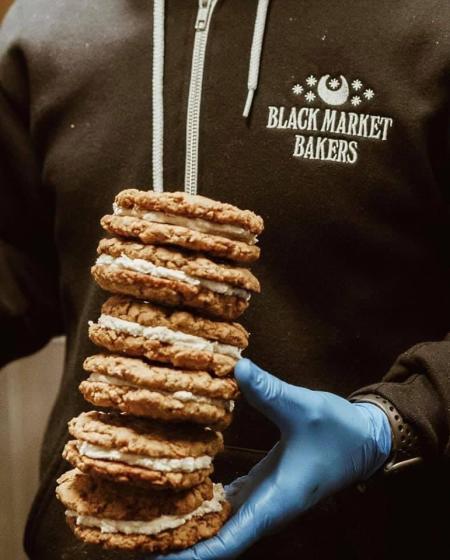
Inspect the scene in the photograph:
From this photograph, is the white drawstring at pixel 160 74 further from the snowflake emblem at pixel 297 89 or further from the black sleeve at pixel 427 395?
the black sleeve at pixel 427 395

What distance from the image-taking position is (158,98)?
1.25m

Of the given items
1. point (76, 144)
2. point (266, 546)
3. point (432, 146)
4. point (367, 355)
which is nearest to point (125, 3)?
point (76, 144)

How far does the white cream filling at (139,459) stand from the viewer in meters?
0.88

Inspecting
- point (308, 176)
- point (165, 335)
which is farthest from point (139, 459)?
point (308, 176)

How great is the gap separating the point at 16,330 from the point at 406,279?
702mm

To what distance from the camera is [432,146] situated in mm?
1171

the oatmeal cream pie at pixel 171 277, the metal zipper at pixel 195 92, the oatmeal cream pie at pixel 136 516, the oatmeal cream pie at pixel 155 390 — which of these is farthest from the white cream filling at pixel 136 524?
the metal zipper at pixel 195 92

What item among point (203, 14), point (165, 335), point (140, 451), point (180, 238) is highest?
point (203, 14)

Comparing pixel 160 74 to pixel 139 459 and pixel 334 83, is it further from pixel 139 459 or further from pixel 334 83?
pixel 139 459

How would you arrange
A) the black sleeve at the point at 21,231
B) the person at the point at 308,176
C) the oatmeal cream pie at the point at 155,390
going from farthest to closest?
the black sleeve at the point at 21,231 → the person at the point at 308,176 → the oatmeal cream pie at the point at 155,390

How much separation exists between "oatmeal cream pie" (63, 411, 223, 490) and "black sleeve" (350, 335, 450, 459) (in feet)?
0.93

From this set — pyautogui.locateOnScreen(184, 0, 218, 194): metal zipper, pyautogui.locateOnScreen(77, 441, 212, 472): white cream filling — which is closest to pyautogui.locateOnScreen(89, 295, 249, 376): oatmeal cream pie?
pyautogui.locateOnScreen(77, 441, 212, 472): white cream filling

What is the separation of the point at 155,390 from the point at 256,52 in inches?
22.4

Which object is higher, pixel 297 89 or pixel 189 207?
pixel 297 89
